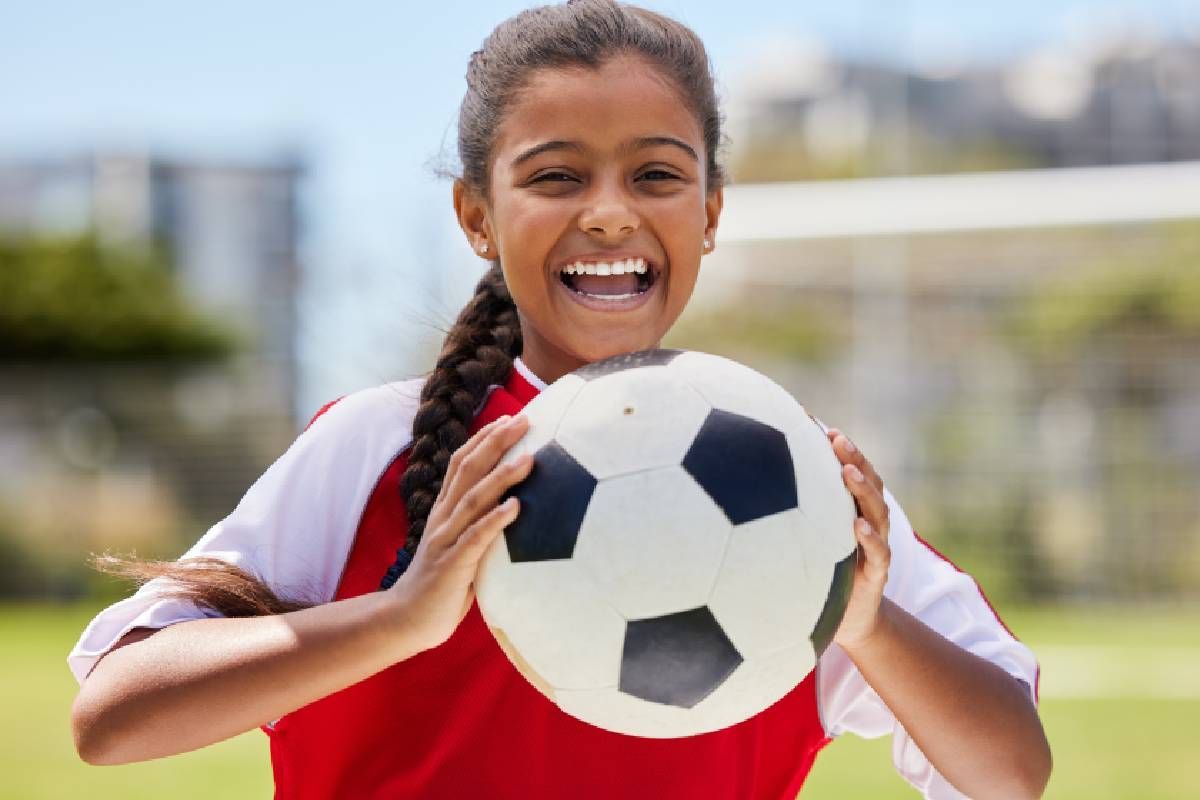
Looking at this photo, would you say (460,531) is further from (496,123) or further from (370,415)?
(496,123)

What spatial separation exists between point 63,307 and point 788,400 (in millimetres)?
19897

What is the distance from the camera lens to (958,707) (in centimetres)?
190

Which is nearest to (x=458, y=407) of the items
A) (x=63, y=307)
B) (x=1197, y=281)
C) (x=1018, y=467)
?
(x=1018, y=467)

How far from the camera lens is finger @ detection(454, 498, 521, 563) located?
5.10 ft

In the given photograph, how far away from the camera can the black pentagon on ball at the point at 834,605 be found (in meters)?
1.62

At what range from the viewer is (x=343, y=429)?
1987mm

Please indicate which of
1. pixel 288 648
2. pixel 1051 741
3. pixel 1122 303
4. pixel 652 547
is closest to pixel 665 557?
pixel 652 547

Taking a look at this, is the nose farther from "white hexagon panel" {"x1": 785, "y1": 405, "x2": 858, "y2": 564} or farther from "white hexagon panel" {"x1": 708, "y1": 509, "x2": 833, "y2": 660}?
"white hexagon panel" {"x1": 708, "y1": 509, "x2": 833, "y2": 660}

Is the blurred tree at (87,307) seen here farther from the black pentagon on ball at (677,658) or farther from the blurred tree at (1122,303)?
the black pentagon on ball at (677,658)

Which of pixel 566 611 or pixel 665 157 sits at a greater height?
pixel 665 157

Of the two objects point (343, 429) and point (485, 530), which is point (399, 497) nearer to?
point (343, 429)

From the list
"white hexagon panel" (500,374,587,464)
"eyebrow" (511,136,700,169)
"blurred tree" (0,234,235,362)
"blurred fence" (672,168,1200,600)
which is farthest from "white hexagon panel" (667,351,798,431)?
"blurred tree" (0,234,235,362)

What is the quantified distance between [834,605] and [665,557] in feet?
0.77

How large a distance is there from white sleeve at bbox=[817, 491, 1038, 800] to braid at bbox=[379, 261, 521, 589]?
620 mm
